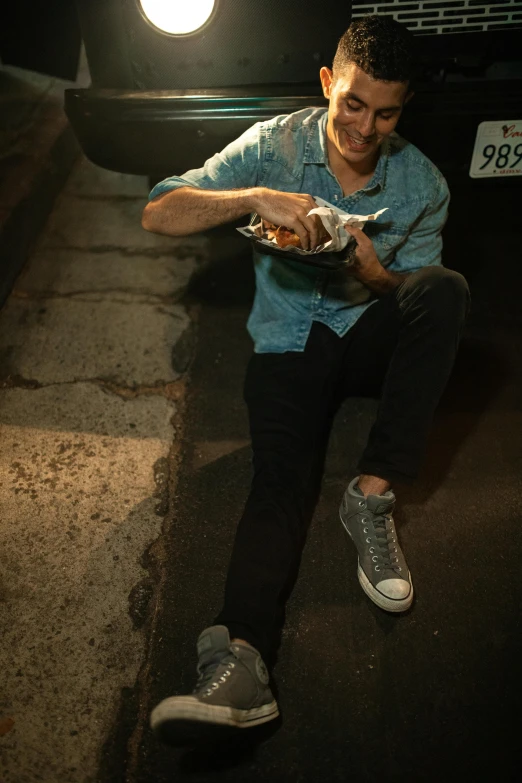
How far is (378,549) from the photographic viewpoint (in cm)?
190

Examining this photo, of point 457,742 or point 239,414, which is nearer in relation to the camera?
point 457,742

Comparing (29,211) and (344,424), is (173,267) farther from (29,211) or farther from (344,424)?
(344,424)

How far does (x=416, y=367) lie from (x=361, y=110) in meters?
0.73

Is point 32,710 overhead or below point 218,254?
below

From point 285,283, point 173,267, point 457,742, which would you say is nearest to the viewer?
point 457,742

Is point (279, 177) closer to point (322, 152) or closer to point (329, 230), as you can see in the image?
point (322, 152)

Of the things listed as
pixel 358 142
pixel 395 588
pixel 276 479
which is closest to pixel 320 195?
pixel 358 142

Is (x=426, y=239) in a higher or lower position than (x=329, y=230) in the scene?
lower

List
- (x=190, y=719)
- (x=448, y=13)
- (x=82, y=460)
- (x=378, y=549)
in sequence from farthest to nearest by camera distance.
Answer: (x=82, y=460), (x=448, y=13), (x=378, y=549), (x=190, y=719)

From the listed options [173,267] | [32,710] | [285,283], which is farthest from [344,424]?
[32,710]

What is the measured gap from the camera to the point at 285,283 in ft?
6.82

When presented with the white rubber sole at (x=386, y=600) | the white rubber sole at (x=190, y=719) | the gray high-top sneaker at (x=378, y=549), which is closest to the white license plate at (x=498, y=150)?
the gray high-top sneaker at (x=378, y=549)

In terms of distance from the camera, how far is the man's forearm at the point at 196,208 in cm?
178

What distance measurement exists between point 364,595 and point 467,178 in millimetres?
1534
